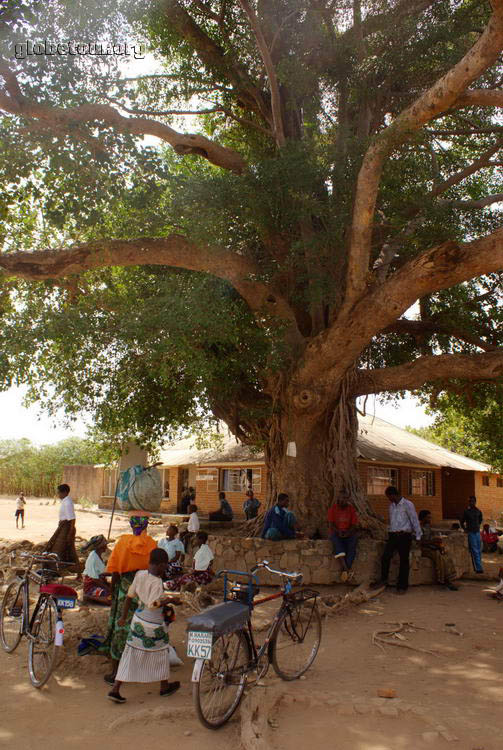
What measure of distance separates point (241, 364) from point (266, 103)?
5981 mm

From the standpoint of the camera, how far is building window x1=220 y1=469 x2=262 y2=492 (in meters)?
24.0

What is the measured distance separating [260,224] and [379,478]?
14.5 m

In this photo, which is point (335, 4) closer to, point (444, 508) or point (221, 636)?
point (221, 636)

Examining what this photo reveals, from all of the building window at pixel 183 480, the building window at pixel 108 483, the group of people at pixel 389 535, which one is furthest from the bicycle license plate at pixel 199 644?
the building window at pixel 108 483

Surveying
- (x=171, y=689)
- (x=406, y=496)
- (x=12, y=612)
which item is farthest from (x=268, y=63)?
(x=406, y=496)

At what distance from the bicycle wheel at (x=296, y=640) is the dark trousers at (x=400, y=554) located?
4.55 m

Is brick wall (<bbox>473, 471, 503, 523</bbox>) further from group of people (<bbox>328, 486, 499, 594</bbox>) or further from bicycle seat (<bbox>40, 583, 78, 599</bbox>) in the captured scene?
bicycle seat (<bbox>40, 583, 78, 599</bbox>)

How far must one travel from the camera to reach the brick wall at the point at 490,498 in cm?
2834

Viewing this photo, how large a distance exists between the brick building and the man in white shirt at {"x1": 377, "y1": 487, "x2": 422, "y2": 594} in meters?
10.1

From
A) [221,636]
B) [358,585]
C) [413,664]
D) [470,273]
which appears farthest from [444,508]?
[221,636]

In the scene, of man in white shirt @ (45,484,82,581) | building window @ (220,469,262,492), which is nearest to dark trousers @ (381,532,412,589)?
man in white shirt @ (45,484,82,581)

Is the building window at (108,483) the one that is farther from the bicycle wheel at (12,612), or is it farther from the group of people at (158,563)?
the bicycle wheel at (12,612)

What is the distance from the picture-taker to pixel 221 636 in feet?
15.8

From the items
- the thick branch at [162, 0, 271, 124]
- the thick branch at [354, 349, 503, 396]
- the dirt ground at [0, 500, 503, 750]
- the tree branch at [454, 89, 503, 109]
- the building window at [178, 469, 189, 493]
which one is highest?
the thick branch at [162, 0, 271, 124]
